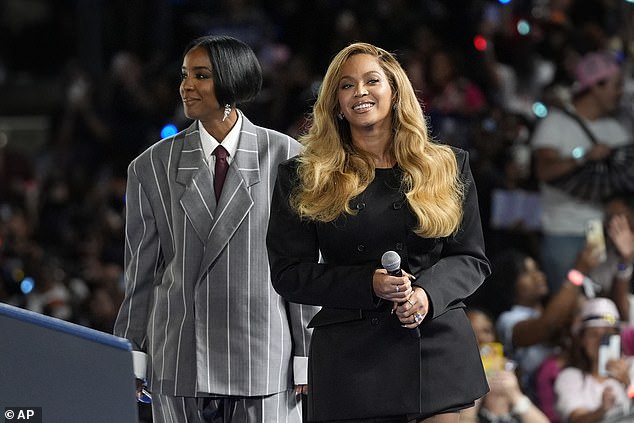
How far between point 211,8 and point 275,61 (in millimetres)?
1632

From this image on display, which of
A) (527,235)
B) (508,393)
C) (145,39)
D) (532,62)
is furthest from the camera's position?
(145,39)

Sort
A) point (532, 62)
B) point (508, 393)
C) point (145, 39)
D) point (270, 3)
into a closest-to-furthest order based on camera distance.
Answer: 1. point (508, 393)
2. point (532, 62)
3. point (270, 3)
4. point (145, 39)

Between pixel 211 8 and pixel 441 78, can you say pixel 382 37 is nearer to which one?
pixel 441 78

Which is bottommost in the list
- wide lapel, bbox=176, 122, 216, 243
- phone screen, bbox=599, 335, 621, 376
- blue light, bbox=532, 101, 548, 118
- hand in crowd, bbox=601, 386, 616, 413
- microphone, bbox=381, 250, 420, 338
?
hand in crowd, bbox=601, 386, 616, 413

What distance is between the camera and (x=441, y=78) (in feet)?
28.2

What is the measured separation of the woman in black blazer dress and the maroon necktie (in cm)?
38

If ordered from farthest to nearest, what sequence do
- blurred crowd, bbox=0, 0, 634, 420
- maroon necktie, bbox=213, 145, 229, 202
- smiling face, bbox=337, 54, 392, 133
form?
blurred crowd, bbox=0, 0, 634, 420
maroon necktie, bbox=213, 145, 229, 202
smiling face, bbox=337, 54, 392, 133

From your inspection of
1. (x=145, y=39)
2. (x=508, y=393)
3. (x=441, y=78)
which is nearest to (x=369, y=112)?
(x=508, y=393)

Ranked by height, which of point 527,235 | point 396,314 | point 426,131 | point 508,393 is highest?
point 426,131

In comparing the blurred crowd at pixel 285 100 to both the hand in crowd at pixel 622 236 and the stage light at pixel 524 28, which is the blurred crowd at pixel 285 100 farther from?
the hand in crowd at pixel 622 236

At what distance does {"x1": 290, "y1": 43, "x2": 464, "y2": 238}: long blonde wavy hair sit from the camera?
11.1ft

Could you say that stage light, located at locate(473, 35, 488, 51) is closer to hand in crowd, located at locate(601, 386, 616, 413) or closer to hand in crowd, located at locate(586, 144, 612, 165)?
hand in crowd, located at locate(586, 144, 612, 165)

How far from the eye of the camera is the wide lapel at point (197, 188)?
3803mm

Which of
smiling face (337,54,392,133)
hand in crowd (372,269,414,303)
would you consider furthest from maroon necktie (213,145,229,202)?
hand in crowd (372,269,414,303)
